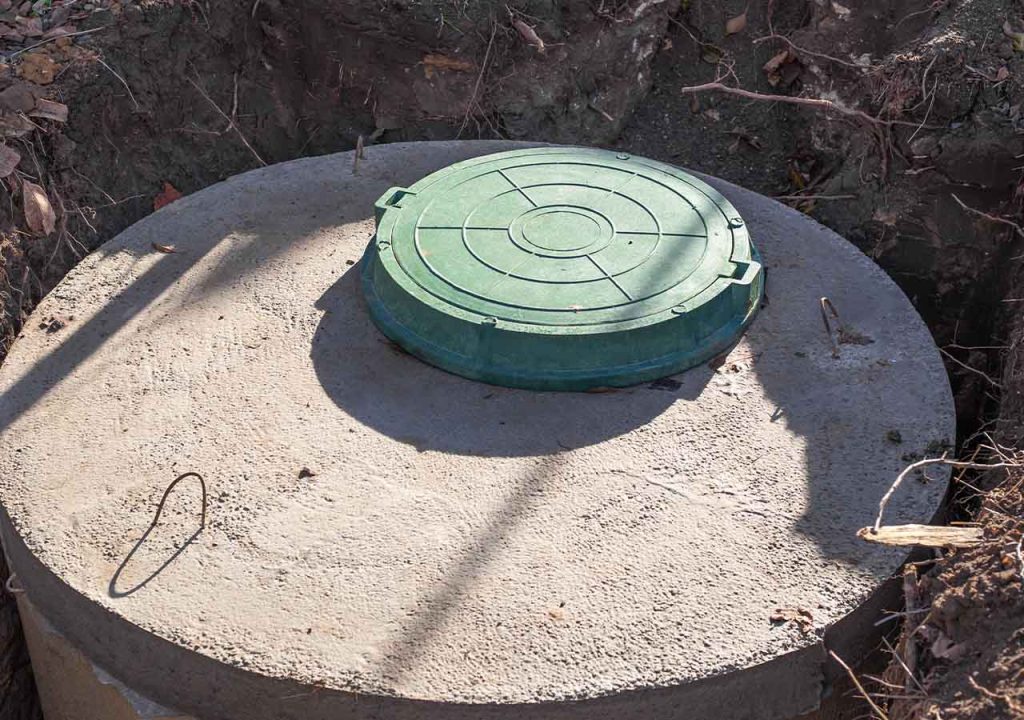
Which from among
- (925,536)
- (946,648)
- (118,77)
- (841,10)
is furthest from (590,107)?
(946,648)

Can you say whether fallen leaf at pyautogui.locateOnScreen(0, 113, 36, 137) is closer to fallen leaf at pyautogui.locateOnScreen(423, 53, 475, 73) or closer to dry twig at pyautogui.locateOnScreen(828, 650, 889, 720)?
fallen leaf at pyautogui.locateOnScreen(423, 53, 475, 73)

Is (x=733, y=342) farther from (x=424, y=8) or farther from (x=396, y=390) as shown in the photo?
(x=424, y=8)

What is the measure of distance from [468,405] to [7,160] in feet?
6.84

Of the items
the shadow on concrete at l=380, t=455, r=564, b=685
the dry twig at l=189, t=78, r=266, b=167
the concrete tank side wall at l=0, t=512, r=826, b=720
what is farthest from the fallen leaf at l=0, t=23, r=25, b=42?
the shadow on concrete at l=380, t=455, r=564, b=685

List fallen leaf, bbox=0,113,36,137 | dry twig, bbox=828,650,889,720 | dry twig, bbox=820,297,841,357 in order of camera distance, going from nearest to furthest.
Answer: dry twig, bbox=828,650,889,720
dry twig, bbox=820,297,841,357
fallen leaf, bbox=0,113,36,137

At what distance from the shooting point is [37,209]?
381cm

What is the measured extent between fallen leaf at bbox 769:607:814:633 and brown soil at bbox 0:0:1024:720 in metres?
0.42

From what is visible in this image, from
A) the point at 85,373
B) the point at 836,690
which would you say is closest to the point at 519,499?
the point at 836,690

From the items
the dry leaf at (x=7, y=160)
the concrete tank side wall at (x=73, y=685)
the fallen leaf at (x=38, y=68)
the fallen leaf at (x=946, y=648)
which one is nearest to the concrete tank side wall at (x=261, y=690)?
the concrete tank side wall at (x=73, y=685)

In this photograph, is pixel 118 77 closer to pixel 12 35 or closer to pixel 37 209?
pixel 12 35

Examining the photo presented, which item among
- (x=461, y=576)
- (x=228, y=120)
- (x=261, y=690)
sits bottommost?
(x=261, y=690)

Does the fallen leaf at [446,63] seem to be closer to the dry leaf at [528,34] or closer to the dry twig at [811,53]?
the dry leaf at [528,34]

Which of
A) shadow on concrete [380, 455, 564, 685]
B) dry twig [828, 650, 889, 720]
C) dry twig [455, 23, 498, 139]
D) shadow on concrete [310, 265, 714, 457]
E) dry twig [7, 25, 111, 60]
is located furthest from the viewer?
dry twig [455, 23, 498, 139]

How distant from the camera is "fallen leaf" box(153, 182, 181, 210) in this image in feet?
14.3
